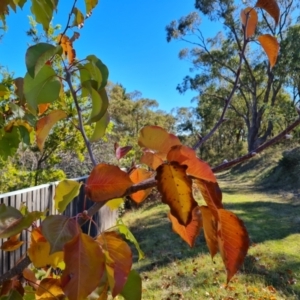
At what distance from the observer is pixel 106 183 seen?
1.02 ft

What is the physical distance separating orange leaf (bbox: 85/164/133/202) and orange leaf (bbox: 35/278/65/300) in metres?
0.19

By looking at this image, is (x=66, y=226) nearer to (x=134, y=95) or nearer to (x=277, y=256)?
Answer: (x=277, y=256)

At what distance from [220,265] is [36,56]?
3078 mm

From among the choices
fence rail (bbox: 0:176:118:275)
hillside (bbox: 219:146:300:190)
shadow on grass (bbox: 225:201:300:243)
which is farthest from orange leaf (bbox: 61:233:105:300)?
hillside (bbox: 219:146:300:190)

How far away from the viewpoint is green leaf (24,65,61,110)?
342 millimetres

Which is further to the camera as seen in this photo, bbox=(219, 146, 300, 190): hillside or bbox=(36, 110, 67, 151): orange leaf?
bbox=(219, 146, 300, 190): hillside

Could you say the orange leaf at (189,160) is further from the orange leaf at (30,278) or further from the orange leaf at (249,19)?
the orange leaf at (30,278)

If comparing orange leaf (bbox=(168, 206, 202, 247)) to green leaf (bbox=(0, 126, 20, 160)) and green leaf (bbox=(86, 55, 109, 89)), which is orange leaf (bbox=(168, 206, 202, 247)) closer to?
green leaf (bbox=(86, 55, 109, 89))

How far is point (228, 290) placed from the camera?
8.34 ft

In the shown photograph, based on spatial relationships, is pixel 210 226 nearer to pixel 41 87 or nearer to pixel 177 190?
pixel 177 190

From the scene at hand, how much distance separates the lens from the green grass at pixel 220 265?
8.36 ft

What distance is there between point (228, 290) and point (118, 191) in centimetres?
257

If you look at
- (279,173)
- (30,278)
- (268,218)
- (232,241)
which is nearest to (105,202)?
(232,241)

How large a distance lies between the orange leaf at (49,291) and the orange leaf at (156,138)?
0.25 metres
